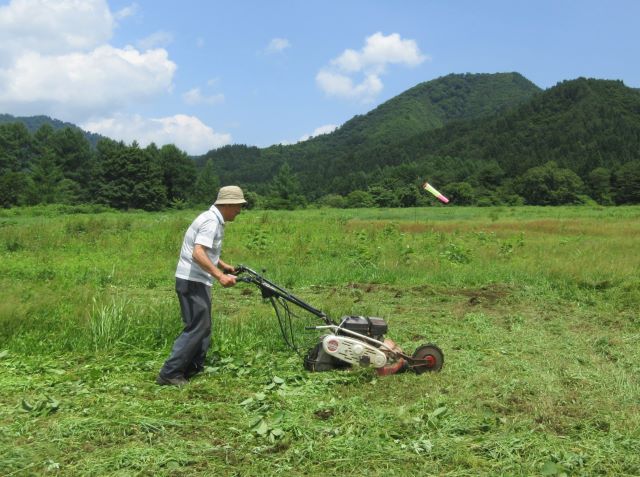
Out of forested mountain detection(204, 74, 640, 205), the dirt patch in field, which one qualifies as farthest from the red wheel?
forested mountain detection(204, 74, 640, 205)

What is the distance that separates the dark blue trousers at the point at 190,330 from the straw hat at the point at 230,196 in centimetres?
85

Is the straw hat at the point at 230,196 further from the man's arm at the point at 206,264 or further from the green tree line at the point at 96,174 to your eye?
the green tree line at the point at 96,174

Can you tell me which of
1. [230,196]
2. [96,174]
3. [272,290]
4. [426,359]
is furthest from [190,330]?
[96,174]

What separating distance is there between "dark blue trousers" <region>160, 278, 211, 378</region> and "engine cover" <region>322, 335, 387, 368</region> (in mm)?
1219

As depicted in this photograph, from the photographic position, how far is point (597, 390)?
5.02 meters

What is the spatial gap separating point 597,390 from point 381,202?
254ft

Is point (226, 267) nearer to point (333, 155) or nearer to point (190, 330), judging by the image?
point (190, 330)

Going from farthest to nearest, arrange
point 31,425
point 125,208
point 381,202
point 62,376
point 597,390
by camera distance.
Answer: point 381,202 < point 125,208 < point 62,376 < point 597,390 < point 31,425

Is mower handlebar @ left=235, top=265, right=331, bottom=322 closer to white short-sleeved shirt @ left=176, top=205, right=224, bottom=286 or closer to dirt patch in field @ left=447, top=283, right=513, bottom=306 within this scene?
white short-sleeved shirt @ left=176, top=205, right=224, bottom=286

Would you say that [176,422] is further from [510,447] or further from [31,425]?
[510,447]

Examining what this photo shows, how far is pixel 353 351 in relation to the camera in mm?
5434

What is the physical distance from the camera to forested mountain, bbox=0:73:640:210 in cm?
6219

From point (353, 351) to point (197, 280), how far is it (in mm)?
1692

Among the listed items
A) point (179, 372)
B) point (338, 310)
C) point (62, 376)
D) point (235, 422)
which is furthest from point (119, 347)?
point (338, 310)
